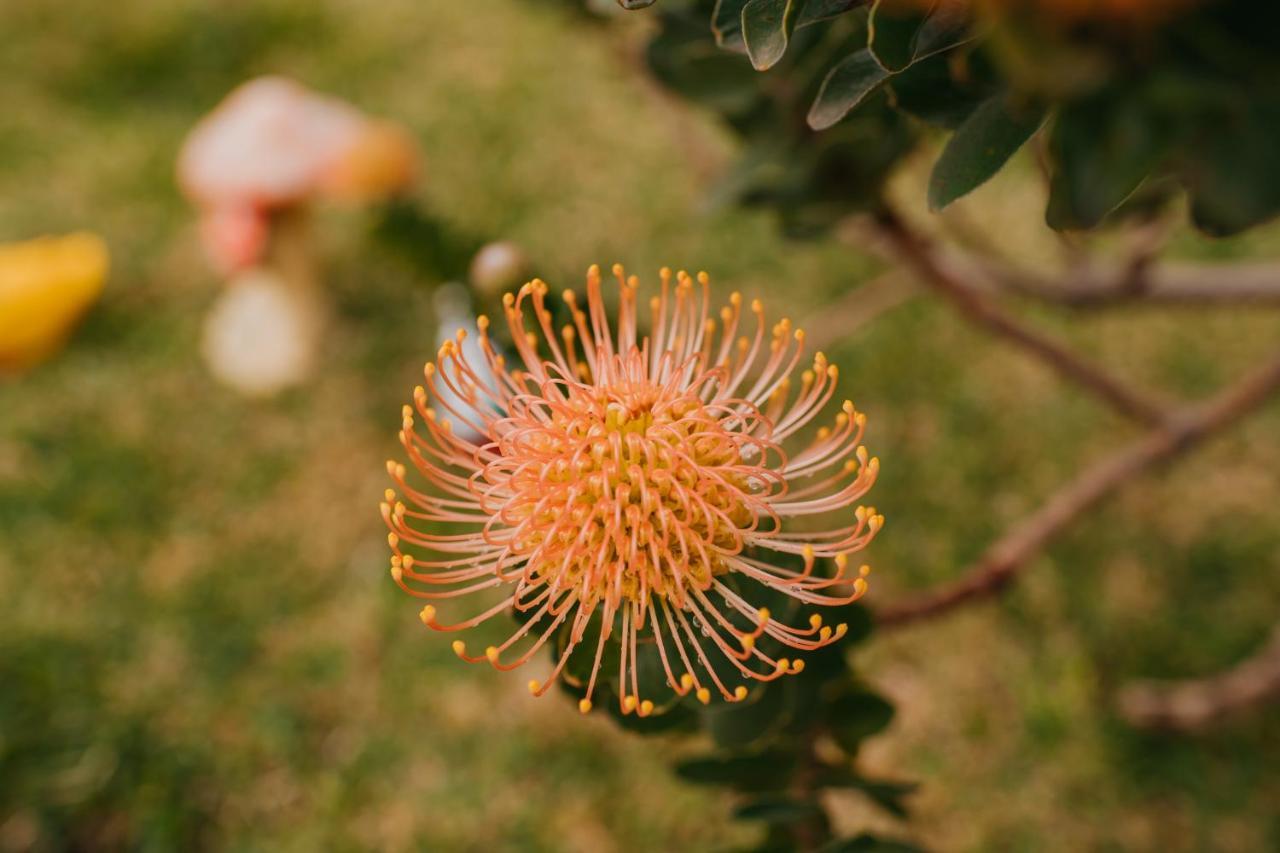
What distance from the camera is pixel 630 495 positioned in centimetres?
74

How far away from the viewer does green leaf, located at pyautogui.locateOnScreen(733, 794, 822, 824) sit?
90 cm

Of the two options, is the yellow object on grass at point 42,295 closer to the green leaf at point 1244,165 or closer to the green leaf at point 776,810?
the green leaf at point 776,810

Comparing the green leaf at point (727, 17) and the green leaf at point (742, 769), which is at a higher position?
the green leaf at point (727, 17)

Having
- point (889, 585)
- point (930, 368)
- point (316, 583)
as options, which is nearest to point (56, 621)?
point (316, 583)

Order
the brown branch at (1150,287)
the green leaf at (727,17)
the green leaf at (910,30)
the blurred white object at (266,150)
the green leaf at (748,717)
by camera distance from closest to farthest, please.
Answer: the green leaf at (910,30) < the green leaf at (727,17) < the green leaf at (748,717) < the brown branch at (1150,287) < the blurred white object at (266,150)

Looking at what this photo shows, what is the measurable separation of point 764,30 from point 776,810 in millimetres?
634

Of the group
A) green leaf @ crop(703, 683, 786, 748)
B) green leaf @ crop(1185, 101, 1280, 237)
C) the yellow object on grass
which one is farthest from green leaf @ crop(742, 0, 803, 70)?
the yellow object on grass

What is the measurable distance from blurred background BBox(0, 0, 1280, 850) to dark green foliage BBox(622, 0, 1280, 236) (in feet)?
2.71

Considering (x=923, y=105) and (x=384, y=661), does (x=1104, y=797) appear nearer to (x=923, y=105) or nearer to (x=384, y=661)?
(x=384, y=661)

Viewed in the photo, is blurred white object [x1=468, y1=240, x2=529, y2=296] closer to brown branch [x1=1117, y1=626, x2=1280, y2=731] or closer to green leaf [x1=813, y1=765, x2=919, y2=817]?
green leaf [x1=813, y1=765, x2=919, y2=817]

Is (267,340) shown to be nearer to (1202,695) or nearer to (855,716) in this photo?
(855,716)

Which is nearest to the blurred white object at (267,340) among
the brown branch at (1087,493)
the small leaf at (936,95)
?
the brown branch at (1087,493)

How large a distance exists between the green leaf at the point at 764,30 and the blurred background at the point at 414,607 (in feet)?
2.85

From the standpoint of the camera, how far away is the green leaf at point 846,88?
0.64m
